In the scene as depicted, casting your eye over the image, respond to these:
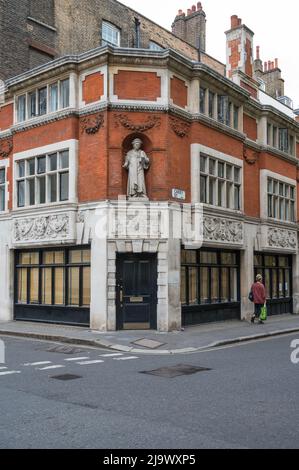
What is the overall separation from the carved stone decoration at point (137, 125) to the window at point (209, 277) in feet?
14.7

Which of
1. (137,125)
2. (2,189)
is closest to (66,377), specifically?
(137,125)

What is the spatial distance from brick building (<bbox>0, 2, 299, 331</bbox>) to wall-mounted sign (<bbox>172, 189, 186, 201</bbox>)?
68 millimetres

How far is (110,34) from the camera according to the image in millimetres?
29422

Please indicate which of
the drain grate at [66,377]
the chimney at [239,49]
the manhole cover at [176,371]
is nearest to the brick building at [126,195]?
the chimney at [239,49]

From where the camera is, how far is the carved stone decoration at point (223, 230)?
19.6 meters

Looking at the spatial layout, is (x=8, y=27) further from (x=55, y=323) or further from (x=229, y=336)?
(x=229, y=336)

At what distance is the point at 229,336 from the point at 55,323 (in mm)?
6563

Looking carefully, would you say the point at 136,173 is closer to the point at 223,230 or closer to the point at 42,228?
the point at 42,228

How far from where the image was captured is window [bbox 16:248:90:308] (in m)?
18.7

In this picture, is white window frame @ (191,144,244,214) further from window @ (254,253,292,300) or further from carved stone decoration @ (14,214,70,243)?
carved stone decoration @ (14,214,70,243)

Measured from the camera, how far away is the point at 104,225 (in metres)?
17.8

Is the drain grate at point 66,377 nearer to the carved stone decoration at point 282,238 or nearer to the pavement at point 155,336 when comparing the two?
the pavement at point 155,336

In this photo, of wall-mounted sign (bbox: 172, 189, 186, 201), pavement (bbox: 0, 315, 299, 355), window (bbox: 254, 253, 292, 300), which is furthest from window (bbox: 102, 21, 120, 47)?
pavement (bbox: 0, 315, 299, 355)

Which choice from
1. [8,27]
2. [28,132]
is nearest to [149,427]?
[28,132]
